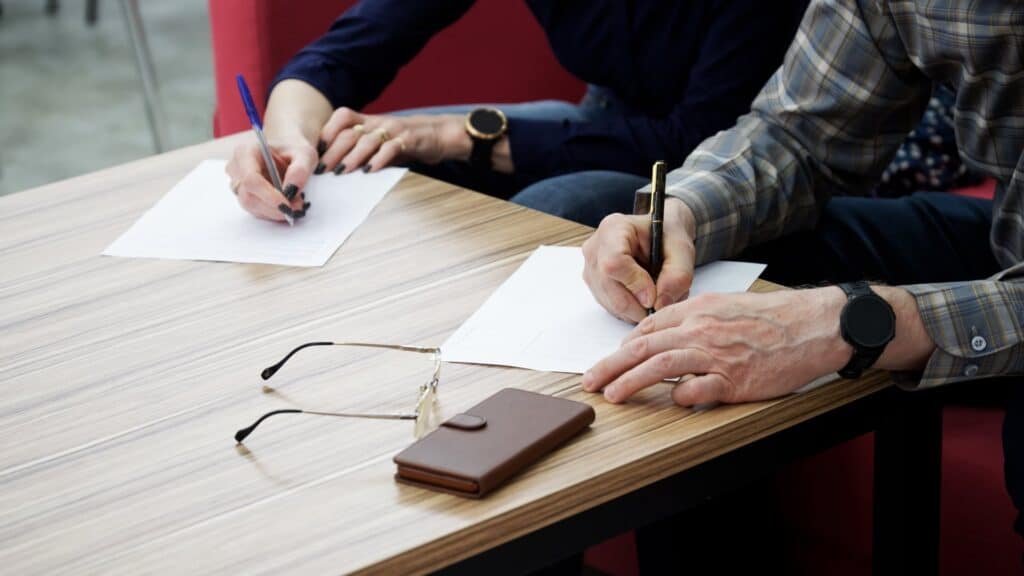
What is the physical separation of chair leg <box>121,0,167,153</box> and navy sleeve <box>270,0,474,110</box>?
1347mm

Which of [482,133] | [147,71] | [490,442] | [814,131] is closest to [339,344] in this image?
[490,442]

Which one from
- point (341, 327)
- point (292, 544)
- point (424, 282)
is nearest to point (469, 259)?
point (424, 282)

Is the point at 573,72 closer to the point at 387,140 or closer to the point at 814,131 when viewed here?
the point at 387,140

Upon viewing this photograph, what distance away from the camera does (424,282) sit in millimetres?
1245

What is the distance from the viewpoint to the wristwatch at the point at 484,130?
1797 mm

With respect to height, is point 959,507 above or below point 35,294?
below

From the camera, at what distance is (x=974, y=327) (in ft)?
3.66

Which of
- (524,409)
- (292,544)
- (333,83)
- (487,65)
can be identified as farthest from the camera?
(487,65)

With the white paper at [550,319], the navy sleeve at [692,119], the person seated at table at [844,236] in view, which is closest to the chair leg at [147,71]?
the navy sleeve at [692,119]

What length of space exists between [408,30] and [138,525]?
1.19 meters

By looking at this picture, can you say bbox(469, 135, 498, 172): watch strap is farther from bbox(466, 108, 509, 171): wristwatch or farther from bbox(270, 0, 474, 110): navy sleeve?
bbox(270, 0, 474, 110): navy sleeve

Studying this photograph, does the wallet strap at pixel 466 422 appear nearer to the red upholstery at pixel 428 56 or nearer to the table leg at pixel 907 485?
the table leg at pixel 907 485

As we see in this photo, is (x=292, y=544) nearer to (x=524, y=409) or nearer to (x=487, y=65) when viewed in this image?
(x=524, y=409)

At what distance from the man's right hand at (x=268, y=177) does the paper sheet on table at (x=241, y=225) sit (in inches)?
0.7
